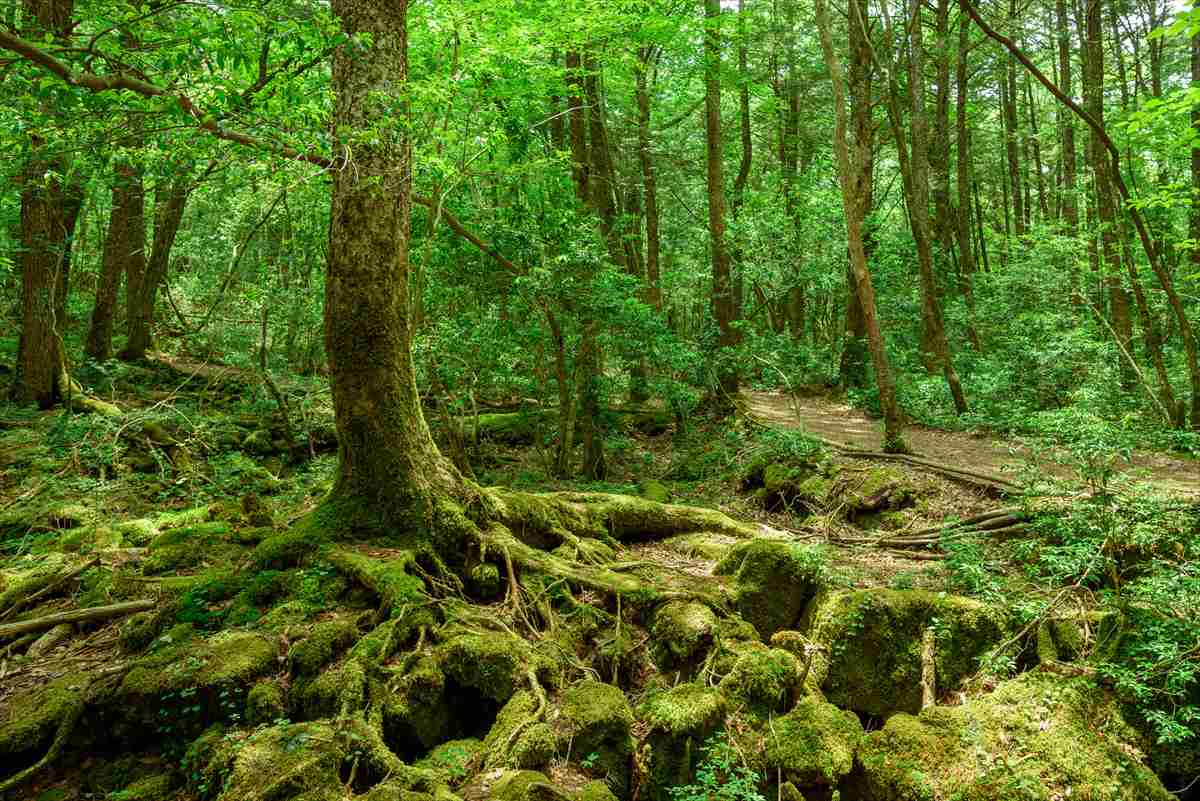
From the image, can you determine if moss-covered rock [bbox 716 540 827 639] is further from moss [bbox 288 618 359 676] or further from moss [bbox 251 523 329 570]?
moss [bbox 251 523 329 570]

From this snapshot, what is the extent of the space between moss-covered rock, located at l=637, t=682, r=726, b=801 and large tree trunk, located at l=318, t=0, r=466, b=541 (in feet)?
8.00

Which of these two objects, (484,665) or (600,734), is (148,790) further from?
(600,734)

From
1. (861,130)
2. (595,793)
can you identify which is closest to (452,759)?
(595,793)

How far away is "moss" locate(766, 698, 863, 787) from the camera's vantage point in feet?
16.0

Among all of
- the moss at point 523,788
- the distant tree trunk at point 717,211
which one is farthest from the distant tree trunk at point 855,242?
the moss at point 523,788

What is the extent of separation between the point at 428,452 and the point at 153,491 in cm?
505

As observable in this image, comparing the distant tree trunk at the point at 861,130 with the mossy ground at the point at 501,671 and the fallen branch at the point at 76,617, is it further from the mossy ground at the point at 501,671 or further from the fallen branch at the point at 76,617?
the fallen branch at the point at 76,617

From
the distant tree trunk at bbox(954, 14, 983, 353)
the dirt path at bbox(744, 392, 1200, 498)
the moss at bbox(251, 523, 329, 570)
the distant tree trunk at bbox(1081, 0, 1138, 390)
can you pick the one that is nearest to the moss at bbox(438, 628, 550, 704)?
the moss at bbox(251, 523, 329, 570)

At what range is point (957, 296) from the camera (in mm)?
19328

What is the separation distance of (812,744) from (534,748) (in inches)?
81.8

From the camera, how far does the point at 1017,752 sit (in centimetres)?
487

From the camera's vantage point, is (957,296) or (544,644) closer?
(544,644)

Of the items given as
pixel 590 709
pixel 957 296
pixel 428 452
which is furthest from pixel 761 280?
pixel 590 709

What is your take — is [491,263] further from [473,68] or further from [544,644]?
[544,644]
